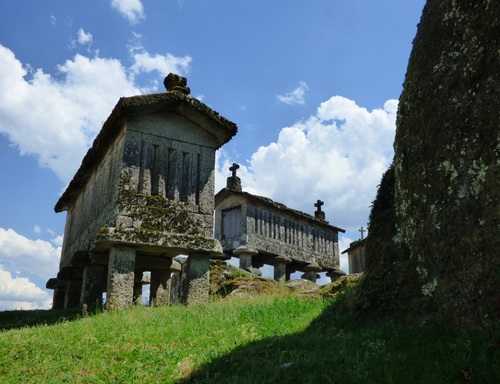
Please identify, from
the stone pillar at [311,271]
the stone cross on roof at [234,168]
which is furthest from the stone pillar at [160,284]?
the stone pillar at [311,271]

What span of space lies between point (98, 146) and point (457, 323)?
826 cm

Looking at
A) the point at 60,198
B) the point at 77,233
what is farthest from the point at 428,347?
the point at 60,198

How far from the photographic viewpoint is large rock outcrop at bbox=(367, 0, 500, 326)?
3.44m

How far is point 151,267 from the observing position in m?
9.84

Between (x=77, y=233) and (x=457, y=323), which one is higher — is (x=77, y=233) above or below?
above

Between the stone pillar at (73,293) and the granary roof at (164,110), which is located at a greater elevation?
the granary roof at (164,110)

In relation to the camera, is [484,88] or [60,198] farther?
[60,198]

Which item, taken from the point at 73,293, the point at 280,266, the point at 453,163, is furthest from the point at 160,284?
the point at 453,163

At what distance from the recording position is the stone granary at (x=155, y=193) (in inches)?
314

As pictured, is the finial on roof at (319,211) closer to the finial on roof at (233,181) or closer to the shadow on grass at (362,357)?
the finial on roof at (233,181)

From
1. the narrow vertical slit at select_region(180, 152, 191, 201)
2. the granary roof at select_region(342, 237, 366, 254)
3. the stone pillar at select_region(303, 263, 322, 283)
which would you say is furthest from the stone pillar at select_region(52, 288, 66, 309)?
the granary roof at select_region(342, 237, 366, 254)

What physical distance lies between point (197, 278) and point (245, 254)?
7.00 metres

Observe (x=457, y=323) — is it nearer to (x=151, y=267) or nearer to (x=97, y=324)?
(x=97, y=324)

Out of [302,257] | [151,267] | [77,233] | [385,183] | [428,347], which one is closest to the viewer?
[428,347]
